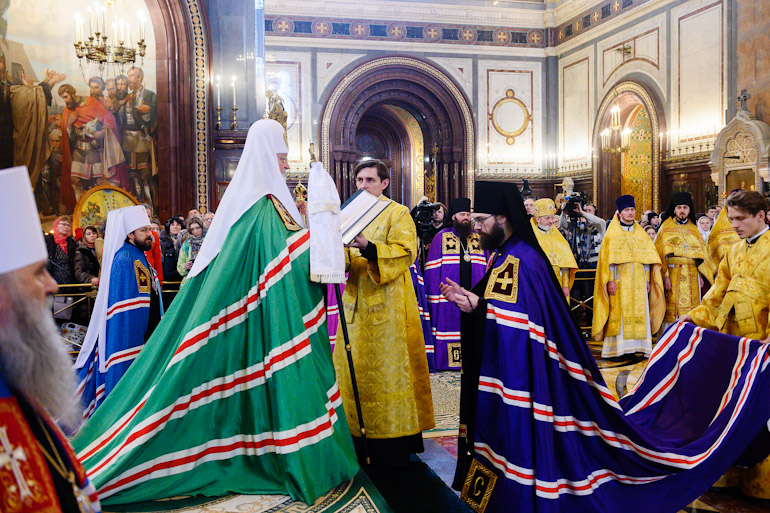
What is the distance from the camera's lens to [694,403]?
3744mm

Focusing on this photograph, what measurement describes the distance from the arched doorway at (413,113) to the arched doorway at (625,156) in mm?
3811

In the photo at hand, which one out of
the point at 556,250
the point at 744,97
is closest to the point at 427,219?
the point at 556,250

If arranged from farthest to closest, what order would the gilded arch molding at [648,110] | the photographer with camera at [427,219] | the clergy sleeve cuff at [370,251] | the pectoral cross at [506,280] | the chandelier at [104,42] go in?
the gilded arch molding at [648,110]
the chandelier at [104,42]
the photographer with camera at [427,219]
the clergy sleeve cuff at [370,251]
the pectoral cross at [506,280]

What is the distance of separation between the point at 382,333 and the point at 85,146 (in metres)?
7.87

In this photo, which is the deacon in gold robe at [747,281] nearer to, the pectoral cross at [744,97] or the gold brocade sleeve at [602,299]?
the gold brocade sleeve at [602,299]

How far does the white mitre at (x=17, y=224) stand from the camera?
138cm

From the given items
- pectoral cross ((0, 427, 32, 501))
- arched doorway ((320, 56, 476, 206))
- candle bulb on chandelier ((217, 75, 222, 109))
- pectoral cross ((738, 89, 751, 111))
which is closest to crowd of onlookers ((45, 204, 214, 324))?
candle bulb on chandelier ((217, 75, 222, 109))

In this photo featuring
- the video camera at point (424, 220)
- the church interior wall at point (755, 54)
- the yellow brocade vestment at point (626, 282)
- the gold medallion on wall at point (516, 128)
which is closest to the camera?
the yellow brocade vestment at point (626, 282)

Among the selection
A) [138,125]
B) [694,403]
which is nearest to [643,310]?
[694,403]

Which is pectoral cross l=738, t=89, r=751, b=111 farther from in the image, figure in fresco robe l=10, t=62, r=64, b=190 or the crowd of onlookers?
figure in fresco robe l=10, t=62, r=64, b=190

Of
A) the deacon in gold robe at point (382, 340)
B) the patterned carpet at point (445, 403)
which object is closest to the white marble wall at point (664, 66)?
the patterned carpet at point (445, 403)

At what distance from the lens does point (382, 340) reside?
406cm

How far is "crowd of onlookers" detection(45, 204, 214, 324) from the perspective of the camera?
7.08 metres

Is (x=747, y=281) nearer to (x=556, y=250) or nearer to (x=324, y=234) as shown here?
(x=324, y=234)
